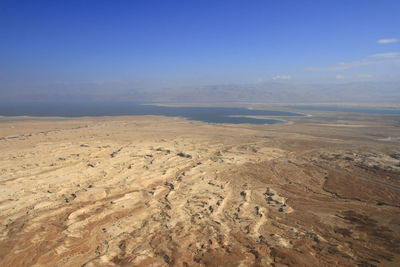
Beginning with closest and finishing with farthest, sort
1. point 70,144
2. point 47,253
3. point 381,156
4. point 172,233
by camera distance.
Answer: point 47,253, point 172,233, point 381,156, point 70,144

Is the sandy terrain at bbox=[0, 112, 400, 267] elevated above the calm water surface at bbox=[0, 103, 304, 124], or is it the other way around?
the calm water surface at bbox=[0, 103, 304, 124]

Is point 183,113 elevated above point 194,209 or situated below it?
above

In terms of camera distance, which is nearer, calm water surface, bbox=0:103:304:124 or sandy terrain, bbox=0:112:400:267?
sandy terrain, bbox=0:112:400:267

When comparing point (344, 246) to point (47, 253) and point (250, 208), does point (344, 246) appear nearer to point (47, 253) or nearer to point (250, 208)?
point (250, 208)

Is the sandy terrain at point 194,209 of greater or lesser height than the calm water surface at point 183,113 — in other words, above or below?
below

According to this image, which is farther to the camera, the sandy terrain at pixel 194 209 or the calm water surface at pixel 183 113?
the calm water surface at pixel 183 113

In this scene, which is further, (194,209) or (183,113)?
(183,113)

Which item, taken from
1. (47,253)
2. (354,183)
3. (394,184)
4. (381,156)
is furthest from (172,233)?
(381,156)

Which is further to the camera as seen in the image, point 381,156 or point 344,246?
point 381,156
